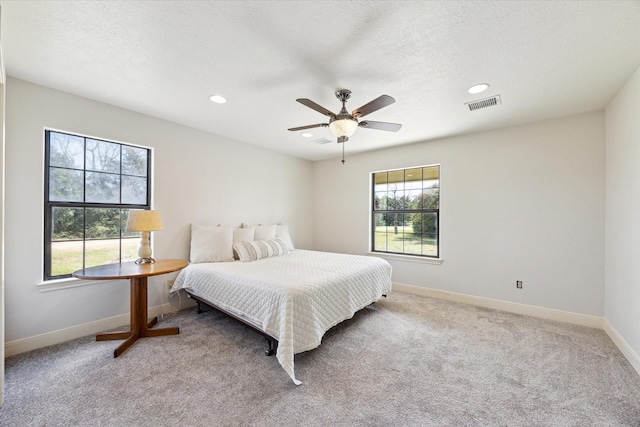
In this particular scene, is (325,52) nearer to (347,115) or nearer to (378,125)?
(347,115)

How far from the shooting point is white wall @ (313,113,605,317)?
9.62 ft

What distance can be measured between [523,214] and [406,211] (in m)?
1.59

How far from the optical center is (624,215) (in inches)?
94.0

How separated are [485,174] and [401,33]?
267 centimetres

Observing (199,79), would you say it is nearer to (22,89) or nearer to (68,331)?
(22,89)

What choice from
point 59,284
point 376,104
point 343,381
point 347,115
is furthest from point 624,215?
point 59,284

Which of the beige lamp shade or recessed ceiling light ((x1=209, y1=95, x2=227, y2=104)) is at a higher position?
recessed ceiling light ((x1=209, y1=95, x2=227, y2=104))

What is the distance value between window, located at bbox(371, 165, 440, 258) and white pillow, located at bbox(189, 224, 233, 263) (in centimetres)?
262

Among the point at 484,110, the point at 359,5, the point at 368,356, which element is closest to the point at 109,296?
the point at 368,356

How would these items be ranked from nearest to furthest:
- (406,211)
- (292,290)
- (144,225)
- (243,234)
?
(292,290), (144,225), (243,234), (406,211)

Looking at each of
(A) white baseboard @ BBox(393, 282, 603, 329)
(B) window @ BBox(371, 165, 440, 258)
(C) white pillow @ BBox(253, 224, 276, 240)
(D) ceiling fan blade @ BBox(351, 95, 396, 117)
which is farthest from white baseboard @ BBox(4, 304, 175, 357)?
(A) white baseboard @ BBox(393, 282, 603, 329)

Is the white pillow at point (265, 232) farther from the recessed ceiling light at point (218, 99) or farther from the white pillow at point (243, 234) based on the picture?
the recessed ceiling light at point (218, 99)

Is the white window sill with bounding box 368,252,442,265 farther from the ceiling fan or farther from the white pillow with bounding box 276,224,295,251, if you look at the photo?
the ceiling fan

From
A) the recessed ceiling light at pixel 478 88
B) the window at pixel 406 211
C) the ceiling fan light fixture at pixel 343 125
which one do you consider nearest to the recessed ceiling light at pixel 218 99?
the ceiling fan light fixture at pixel 343 125
